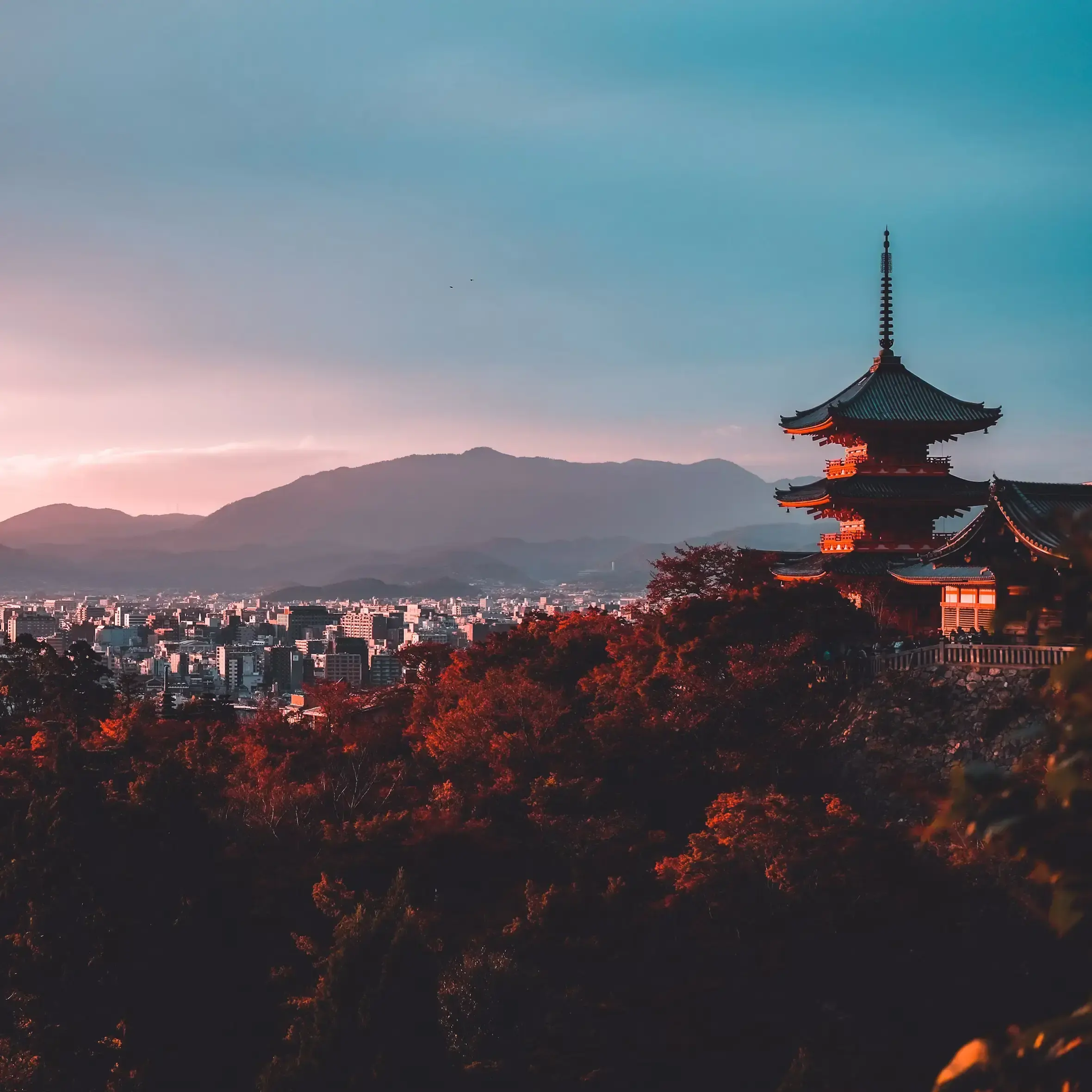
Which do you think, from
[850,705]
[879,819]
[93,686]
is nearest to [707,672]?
[850,705]

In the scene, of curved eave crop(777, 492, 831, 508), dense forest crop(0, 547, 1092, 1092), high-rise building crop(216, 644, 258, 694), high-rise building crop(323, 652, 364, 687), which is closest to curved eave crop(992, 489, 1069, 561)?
dense forest crop(0, 547, 1092, 1092)

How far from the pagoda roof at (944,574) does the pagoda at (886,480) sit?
1822 mm

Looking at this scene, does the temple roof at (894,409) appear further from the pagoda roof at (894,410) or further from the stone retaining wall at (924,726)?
the stone retaining wall at (924,726)

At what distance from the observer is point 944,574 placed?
1476 cm

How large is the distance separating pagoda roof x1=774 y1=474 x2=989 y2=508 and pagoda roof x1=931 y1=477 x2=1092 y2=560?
2360 millimetres

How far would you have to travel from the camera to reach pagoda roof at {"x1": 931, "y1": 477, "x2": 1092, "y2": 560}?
13.4 metres

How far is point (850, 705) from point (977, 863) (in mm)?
3128

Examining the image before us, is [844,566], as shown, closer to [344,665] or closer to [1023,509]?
[1023,509]

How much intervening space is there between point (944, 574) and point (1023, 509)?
1385mm

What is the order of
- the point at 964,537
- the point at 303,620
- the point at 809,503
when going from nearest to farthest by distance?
the point at 964,537 < the point at 809,503 < the point at 303,620

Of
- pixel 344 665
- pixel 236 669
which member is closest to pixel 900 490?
pixel 344 665

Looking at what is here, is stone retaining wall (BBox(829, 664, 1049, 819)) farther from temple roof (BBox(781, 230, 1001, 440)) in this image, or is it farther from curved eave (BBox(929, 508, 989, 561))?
temple roof (BBox(781, 230, 1001, 440))

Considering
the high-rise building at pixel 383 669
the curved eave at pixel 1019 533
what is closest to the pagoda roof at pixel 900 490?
the curved eave at pixel 1019 533

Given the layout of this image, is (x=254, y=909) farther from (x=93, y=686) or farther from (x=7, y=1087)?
(x=93, y=686)
